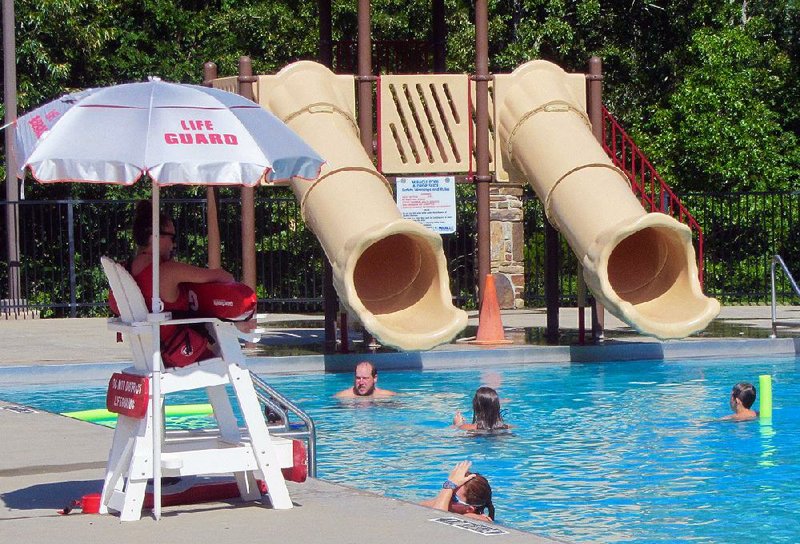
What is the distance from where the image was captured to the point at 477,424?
12.5 meters

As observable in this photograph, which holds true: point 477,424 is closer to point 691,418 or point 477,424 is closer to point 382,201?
point 691,418

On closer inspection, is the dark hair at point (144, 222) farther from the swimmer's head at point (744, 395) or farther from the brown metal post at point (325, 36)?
the brown metal post at point (325, 36)

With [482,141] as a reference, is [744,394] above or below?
below

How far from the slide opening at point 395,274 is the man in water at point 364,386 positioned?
2.17 metres

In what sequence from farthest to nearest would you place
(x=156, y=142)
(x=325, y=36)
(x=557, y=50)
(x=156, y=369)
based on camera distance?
(x=557, y=50), (x=325, y=36), (x=156, y=369), (x=156, y=142)

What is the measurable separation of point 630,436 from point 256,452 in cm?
566

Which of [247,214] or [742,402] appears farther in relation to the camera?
[247,214]

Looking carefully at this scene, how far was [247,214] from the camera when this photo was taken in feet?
58.1

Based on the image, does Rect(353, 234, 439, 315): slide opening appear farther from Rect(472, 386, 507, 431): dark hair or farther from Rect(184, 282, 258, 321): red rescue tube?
Rect(184, 282, 258, 321): red rescue tube

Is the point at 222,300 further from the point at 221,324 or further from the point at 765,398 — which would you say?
the point at 765,398

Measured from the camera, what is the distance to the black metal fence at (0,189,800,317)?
26203mm

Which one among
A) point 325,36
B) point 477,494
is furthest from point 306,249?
point 477,494

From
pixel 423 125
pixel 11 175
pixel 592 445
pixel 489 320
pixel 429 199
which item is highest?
pixel 423 125

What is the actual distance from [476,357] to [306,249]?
1046cm
